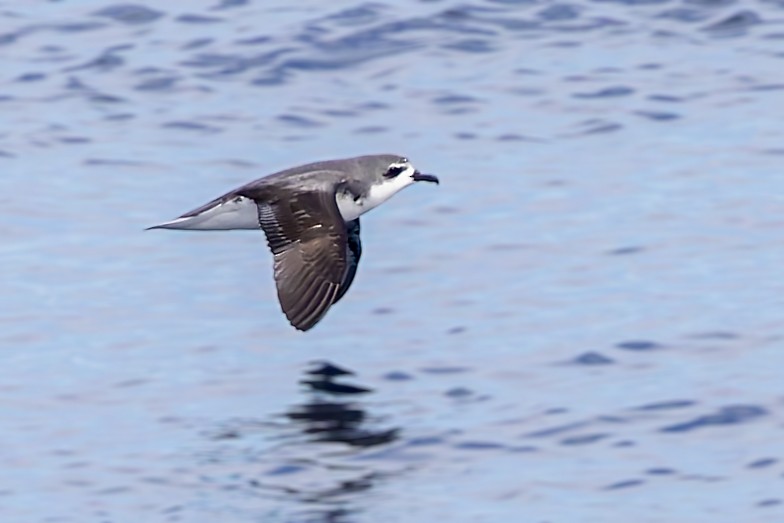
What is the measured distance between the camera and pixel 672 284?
47.9 ft

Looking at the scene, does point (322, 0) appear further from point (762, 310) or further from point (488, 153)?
point (762, 310)

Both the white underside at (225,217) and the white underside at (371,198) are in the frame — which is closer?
the white underside at (225,217)

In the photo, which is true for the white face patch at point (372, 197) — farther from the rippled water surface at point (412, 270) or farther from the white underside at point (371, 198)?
the rippled water surface at point (412, 270)

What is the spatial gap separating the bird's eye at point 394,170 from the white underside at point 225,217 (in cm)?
92

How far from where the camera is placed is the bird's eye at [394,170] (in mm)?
12375

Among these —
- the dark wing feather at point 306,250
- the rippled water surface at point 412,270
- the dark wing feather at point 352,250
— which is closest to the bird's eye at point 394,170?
the dark wing feather at point 352,250

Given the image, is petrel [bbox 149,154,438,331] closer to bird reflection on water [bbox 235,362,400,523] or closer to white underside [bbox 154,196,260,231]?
white underside [bbox 154,196,260,231]

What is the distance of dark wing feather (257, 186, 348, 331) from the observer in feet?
35.8

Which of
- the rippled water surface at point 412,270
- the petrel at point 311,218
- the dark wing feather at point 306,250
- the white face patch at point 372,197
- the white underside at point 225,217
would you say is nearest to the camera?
the dark wing feather at point 306,250

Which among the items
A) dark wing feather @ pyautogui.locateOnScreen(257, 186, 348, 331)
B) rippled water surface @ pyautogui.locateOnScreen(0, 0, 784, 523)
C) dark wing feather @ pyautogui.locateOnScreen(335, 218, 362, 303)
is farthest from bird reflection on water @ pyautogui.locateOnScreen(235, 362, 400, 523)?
dark wing feather @ pyautogui.locateOnScreen(257, 186, 348, 331)

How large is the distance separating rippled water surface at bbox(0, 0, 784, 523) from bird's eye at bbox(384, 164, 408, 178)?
144cm

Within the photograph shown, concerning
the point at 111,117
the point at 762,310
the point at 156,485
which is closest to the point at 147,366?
the point at 156,485

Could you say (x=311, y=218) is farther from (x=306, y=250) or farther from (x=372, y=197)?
(x=372, y=197)

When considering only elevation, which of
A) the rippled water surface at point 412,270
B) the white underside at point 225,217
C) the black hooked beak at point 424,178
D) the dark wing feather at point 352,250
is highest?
the black hooked beak at point 424,178
